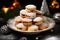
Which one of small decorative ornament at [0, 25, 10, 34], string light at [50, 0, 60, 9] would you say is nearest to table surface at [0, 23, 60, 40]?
small decorative ornament at [0, 25, 10, 34]

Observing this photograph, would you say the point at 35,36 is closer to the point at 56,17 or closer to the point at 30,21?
the point at 30,21

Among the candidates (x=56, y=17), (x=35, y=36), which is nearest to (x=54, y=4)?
(x=56, y=17)

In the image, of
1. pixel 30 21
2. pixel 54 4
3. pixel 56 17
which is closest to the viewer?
pixel 30 21

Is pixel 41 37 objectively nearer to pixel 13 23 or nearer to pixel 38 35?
pixel 38 35

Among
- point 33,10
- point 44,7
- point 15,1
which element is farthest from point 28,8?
point 15,1

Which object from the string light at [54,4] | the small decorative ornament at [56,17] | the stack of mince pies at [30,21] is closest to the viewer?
the stack of mince pies at [30,21]

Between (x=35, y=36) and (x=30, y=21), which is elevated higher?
(x=30, y=21)

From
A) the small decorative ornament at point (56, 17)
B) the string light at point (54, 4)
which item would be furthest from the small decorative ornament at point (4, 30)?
the string light at point (54, 4)

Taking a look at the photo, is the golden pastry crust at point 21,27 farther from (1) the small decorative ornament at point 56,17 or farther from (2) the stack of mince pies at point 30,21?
(1) the small decorative ornament at point 56,17

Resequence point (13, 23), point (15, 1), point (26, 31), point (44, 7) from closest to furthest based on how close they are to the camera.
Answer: point (26, 31) → point (13, 23) → point (44, 7) → point (15, 1)

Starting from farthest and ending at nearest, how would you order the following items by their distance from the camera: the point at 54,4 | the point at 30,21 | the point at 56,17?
the point at 54,4 → the point at 56,17 → the point at 30,21

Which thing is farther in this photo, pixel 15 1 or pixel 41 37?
pixel 15 1
